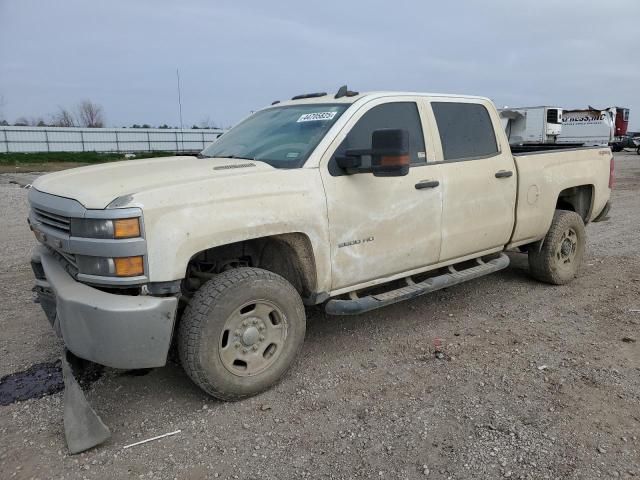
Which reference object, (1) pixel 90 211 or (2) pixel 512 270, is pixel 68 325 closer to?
(1) pixel 90 211

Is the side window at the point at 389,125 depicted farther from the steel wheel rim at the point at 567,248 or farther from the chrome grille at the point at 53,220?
the steel wheel rim at the point at 567,248

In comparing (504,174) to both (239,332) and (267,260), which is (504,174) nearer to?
(267,260)

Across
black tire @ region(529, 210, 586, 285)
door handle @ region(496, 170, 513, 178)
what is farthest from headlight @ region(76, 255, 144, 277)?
black tire @ region(529, 210, 586, 285)

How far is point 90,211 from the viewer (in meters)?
2.73

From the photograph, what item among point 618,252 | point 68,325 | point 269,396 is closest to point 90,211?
point 68,325

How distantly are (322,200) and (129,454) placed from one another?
6.15ft

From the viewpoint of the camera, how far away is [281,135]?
390cm

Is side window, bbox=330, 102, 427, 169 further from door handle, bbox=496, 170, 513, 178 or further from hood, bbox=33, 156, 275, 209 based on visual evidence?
door handle, bbox=496, 170, 513, 178

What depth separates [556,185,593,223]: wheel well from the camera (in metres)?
5.77

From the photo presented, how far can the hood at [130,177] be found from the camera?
2834 mm

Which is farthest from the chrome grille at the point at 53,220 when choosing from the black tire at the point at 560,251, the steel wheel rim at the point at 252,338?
the black tire at the point at 560,251

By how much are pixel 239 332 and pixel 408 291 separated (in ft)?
4.63

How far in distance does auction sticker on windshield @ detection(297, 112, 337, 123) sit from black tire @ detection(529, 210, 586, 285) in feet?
9.54

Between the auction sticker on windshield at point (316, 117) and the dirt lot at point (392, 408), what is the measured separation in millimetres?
1768
